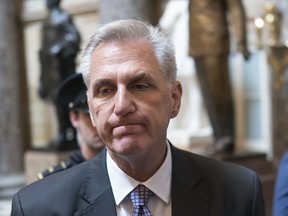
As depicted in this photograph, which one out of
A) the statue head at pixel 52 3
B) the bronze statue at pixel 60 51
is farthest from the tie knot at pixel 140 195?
the statue head at pixel 52 3

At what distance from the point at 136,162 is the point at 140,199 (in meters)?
0.12

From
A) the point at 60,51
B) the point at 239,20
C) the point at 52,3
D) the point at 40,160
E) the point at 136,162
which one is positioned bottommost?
the point at 40,160

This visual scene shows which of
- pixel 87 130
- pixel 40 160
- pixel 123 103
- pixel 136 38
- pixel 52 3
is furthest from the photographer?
pixel 52 3

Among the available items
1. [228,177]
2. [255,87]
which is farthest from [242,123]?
[228,177]

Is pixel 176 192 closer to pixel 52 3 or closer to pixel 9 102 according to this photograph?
pixel 52 3

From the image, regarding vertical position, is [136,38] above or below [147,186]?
above

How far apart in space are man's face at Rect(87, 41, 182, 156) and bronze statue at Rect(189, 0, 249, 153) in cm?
358

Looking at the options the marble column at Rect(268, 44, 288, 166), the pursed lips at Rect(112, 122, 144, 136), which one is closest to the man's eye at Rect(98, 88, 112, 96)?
the pursed lips at Rect(112, 122, 144, 136)

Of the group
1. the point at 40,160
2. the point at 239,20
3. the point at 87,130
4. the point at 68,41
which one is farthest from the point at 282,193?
the point at 68,41

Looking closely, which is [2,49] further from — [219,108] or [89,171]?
[89,171]

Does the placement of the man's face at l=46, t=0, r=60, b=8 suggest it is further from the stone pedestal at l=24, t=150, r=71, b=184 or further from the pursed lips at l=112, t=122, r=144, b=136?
the pursed lips at l=112, t=122, r=144, b=136

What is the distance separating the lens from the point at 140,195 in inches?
67.3

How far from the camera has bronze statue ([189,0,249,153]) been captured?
516 cm

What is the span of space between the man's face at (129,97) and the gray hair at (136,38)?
2 cm
